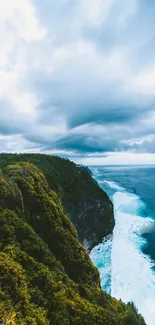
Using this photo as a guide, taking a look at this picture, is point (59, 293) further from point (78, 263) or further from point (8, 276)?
point (78, 263)

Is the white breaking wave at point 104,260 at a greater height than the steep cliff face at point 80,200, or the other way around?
the steep cliff face at point 80,200

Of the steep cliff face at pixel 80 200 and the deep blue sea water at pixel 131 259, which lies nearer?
→ the deep blue sea water at pixel 131 259

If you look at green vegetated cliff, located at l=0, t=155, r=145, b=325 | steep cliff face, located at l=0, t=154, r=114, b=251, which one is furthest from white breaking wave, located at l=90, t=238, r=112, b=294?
green vegetated cliff, located at l=0, t=155, r=145, b=325

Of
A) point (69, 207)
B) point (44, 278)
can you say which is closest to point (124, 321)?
point (44, 278)

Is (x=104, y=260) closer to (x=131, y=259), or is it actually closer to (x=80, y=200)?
(x=131, y=259)

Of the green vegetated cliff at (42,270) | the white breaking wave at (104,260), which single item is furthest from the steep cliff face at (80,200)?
the green vegetated cliff at (42,270)

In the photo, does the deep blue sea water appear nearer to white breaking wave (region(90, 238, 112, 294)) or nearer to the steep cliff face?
white breaking wave (region(90, 238, 112, 294))

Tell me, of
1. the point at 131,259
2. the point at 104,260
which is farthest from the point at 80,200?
the point at 131,259

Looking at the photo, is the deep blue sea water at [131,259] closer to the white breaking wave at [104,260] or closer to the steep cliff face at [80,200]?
the white breaking wave at [104,260]
